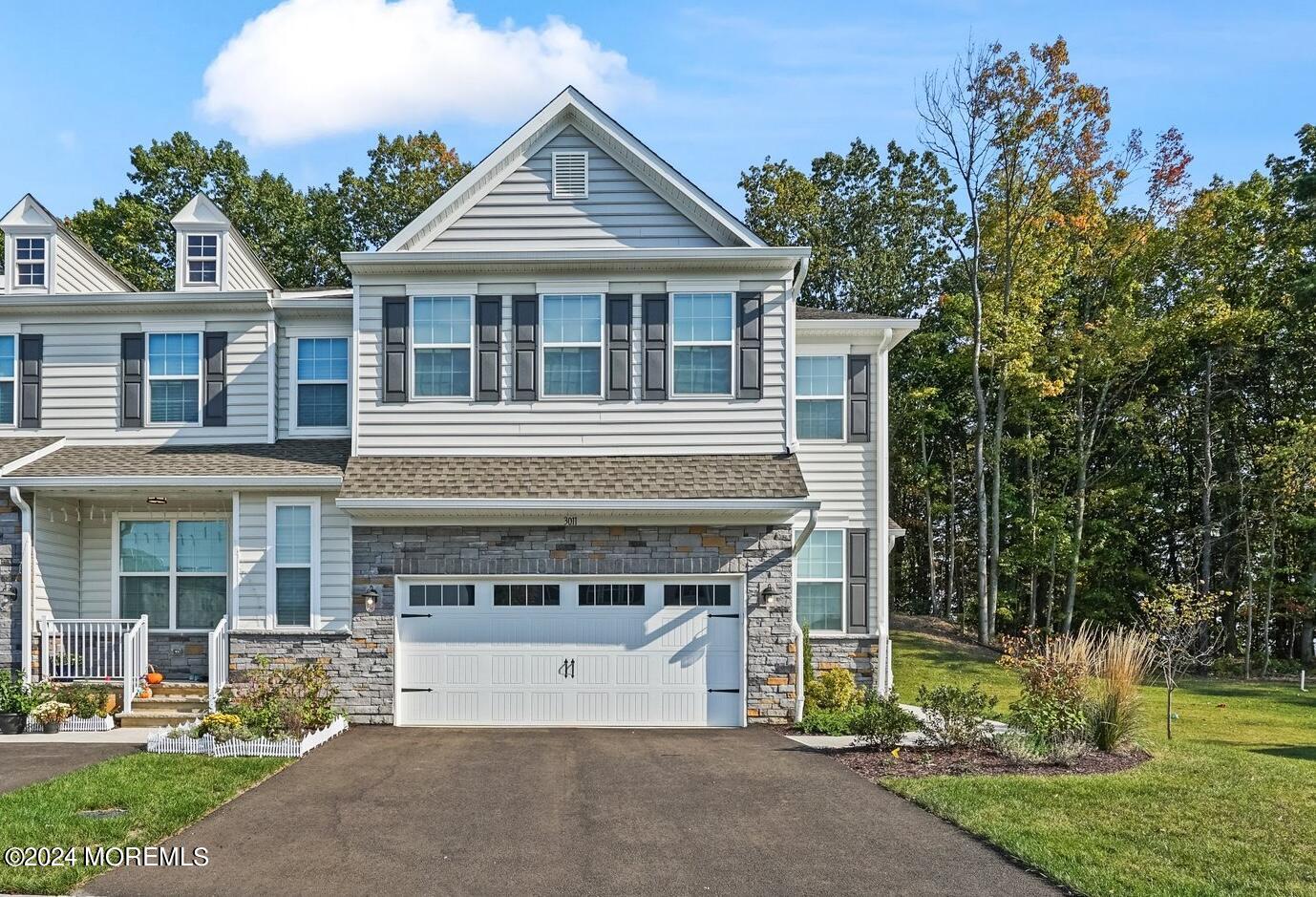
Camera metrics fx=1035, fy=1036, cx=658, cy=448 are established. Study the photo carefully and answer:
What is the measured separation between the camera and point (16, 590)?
45.4 feet

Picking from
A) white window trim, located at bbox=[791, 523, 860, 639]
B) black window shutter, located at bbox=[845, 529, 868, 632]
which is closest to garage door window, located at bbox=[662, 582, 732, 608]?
white window trim, located at bbox=[791, 523, 860, 639]

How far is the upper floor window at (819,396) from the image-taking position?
15.6 meters

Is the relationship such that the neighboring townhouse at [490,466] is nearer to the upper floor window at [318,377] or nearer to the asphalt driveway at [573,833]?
the upper floor window at [318,377]

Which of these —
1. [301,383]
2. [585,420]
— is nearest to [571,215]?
[585,420]

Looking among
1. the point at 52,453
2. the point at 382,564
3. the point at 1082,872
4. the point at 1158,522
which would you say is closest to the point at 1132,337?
the point at 1158,522

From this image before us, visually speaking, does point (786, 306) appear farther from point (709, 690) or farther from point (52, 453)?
point (52, 453)

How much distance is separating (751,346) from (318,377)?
260 inches

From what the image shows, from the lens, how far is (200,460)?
14609 millimetres

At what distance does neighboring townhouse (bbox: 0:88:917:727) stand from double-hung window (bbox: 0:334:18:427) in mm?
63

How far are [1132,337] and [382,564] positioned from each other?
62.5ft

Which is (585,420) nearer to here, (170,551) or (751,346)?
(751,346)

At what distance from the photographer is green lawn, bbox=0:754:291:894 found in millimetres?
6805

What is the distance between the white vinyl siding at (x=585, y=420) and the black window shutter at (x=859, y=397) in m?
1.79

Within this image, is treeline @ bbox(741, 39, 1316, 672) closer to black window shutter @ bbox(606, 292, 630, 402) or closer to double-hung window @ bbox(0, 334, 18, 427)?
black window shutter @ bbox(606, 292, 630, 402)
